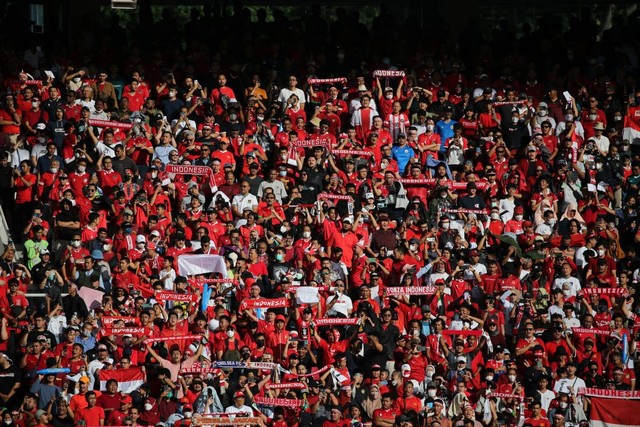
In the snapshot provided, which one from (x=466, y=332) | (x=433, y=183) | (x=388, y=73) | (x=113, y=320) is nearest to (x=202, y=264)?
(x=113, y=320)

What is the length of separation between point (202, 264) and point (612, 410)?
625 centimetres

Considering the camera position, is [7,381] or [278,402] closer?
[278,402]

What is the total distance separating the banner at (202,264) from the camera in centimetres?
2244

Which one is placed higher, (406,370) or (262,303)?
(262,303)

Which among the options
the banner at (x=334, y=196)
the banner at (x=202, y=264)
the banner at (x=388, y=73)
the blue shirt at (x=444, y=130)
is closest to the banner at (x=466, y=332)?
the banner at (x=334, y=196)

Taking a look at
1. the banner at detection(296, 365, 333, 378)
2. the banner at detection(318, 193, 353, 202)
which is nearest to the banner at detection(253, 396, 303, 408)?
the banner at detection(296, 365, 333, 378)

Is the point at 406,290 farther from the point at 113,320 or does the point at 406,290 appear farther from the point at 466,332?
the point at 113,320

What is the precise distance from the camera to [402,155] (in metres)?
25.3

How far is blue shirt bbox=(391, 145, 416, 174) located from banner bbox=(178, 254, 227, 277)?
13.8 ft

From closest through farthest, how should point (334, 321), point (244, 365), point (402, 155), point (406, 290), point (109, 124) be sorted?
point (244, 365)
point (334, 321)
point (406, 290)
point (109, 124)
point (402, 155)

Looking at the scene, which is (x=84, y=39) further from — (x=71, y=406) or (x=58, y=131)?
(x=71, y=406)

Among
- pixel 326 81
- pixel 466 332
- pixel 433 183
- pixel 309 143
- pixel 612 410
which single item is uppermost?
pixel 326 81

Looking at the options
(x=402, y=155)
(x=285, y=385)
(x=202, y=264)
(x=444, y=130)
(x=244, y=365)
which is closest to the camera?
(x=285, y=385)

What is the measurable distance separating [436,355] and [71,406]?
509 centimetres
